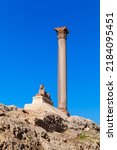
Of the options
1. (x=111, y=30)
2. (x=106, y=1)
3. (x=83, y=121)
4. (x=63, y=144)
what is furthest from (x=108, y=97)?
(x=83, y=121)

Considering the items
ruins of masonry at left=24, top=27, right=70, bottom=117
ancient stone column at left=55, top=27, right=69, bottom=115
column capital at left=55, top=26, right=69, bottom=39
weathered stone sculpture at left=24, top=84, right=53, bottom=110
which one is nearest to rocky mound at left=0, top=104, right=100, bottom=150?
weathered stone sculpture at left=24, top=84, right=53, bottom=110

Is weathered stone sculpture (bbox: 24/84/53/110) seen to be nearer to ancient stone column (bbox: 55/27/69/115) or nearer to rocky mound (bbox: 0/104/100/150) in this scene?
ancient stone column (bbox: 55/27/69/115)

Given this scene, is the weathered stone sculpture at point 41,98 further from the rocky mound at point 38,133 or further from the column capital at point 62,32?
the column capital at point 62,32

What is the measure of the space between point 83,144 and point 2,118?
14.7 ft

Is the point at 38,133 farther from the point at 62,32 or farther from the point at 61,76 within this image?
the point at 62,32

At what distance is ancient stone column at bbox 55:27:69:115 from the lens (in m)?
33.3

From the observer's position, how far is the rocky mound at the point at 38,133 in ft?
47.3

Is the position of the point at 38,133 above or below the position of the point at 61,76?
below

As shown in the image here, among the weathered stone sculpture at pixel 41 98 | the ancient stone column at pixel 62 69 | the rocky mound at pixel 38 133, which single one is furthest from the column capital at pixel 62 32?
the rocky mound at pixel 38 133

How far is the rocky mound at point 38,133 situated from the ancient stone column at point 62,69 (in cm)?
1011

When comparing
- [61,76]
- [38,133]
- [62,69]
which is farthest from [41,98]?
[38,133]

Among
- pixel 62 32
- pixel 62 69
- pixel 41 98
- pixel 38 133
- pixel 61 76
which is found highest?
pixel 62 32

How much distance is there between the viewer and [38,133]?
16266mm

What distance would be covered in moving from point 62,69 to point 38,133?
1853 centimetres
